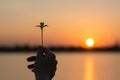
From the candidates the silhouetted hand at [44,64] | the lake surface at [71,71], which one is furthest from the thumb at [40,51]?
the lake surface at [71,71]

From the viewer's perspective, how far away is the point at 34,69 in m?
3.09

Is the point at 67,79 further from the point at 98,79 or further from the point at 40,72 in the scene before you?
the point at 40,72

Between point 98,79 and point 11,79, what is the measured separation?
7.38 m

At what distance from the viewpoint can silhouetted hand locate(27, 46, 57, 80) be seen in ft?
9.81

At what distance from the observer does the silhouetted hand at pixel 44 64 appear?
299 cm

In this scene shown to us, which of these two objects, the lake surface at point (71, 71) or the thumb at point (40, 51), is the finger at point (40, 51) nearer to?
the thumb at point (40, 51)

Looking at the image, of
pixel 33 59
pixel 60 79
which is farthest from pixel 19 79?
pixel 33 59

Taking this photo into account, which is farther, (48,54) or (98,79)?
(98,79)

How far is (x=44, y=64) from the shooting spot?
3004 millimetres

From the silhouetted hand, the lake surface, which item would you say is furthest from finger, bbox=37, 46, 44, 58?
the lake surface

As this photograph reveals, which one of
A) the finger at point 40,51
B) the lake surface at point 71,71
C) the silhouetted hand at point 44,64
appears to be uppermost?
the finger at point 40,51

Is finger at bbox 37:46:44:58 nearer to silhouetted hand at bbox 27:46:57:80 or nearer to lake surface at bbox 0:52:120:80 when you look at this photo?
silhouetted hand at bbox 27:46:57:80

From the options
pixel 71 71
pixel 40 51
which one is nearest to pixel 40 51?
pixel 40 51

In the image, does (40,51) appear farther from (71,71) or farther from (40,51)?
(71,71)
